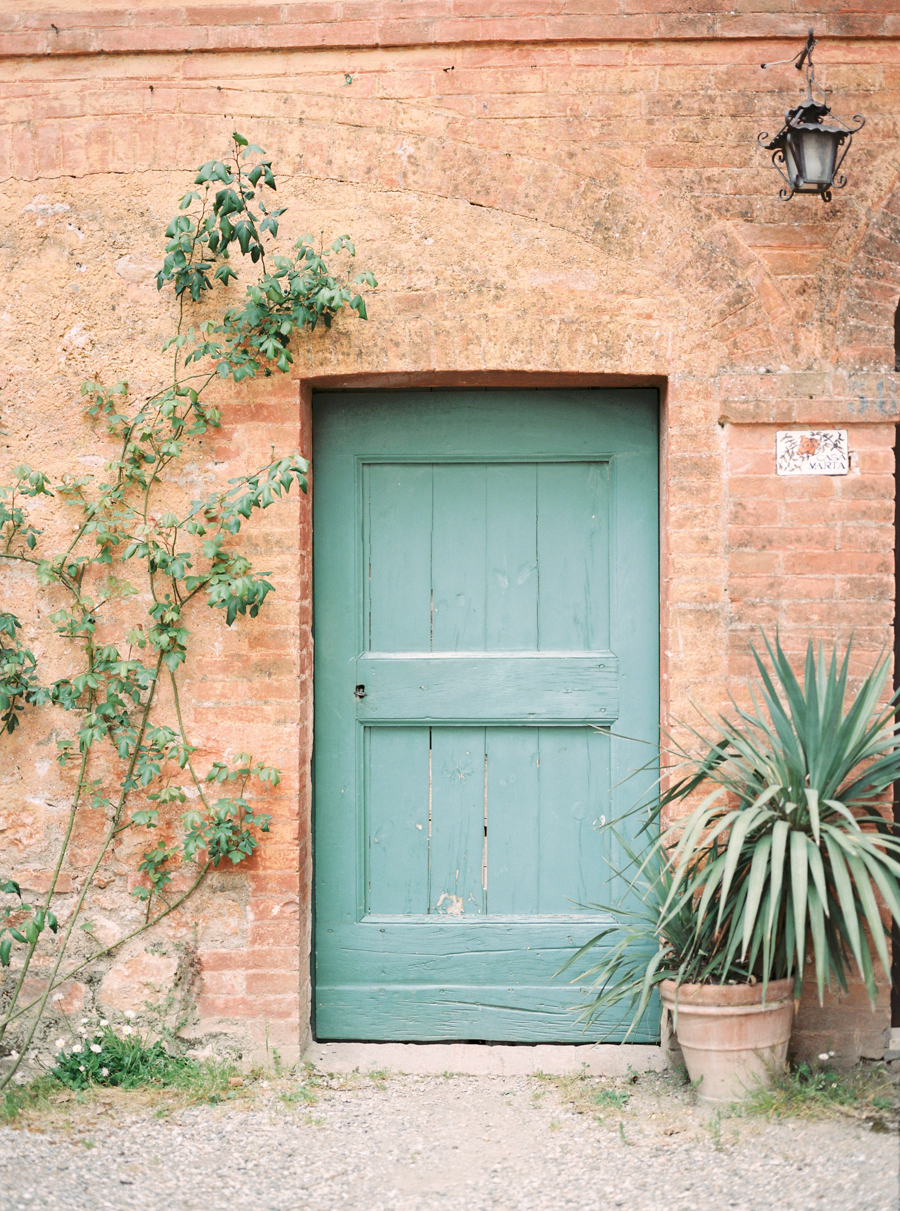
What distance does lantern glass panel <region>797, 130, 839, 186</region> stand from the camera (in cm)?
276

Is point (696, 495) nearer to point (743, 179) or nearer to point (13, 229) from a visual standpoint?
point (743, 179)

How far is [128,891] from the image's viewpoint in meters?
→ 3.07

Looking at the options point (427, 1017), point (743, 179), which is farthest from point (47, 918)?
point (743, 179)

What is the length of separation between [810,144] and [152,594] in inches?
94.6

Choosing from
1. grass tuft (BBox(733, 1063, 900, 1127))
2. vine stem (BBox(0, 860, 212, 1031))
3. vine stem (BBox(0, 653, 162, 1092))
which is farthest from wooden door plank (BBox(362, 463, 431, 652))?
grass tuft (BBox(733, 1063, 900, 1127))

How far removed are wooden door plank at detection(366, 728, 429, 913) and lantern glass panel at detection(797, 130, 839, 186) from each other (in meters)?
2.06

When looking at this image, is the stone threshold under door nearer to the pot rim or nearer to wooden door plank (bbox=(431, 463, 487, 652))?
the pot rim

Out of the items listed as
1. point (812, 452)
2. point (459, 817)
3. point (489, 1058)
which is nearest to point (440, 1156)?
point (489, 1058)

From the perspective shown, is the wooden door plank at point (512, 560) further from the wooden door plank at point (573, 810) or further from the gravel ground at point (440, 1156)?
the gravel ground at point (440, 1156)

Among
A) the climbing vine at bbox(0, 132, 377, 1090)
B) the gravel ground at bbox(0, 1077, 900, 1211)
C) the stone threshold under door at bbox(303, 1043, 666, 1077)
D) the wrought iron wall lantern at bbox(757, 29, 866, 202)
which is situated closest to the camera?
the gravel ground at bbox(0, 1077, 900, 1211)

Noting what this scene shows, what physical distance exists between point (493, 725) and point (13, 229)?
224cm

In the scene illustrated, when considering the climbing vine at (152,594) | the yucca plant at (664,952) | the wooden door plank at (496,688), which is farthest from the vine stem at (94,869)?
the yucca plant at (664,952)

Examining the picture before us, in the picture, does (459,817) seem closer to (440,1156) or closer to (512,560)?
(512,560)

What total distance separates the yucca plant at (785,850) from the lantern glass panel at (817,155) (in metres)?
1.36
